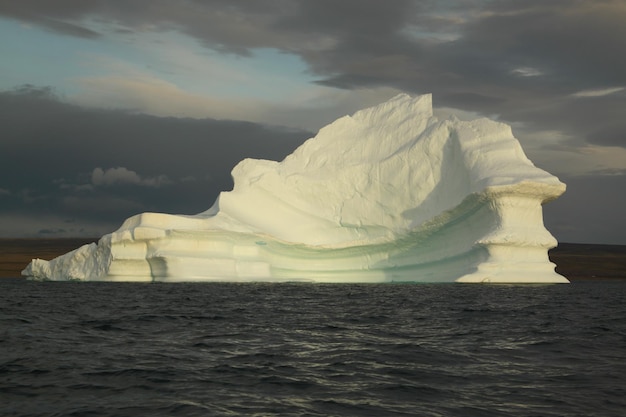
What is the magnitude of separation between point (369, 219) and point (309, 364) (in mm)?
27167

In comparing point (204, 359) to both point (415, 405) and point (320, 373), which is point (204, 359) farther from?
point (415, 405)

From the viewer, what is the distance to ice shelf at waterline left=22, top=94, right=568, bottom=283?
31.1 meters

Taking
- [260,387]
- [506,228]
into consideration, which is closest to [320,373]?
[260,387]

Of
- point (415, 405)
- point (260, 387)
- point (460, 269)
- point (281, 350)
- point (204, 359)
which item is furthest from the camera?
point (460, 269)

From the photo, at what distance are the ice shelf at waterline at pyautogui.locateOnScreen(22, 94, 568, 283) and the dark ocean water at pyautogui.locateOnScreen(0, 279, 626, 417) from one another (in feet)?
51.5

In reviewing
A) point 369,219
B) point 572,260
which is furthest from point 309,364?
point 572,260

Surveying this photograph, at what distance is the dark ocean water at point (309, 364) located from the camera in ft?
21.7

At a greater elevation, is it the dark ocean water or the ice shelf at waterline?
the ice shelf at waterline

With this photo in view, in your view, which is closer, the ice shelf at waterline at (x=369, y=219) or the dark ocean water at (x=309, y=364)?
the dark ocean water at (x=309, y=364)

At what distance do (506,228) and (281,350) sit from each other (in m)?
22.6

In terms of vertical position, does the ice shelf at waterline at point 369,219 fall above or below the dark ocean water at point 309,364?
above

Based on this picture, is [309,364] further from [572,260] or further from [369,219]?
[572,260]

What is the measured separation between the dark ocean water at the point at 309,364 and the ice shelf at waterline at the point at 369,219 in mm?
15711

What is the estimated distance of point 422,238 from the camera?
1330 inches
